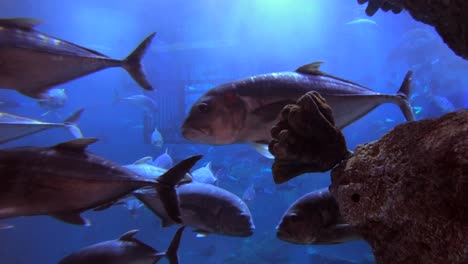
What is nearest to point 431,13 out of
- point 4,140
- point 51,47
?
point 51,47

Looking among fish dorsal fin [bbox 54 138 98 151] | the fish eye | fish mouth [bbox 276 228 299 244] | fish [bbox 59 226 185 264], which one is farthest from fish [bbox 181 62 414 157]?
fish [bbox 59 226 185 264]

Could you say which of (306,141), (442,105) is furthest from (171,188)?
(442,105)

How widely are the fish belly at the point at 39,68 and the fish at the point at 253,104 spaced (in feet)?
2.70

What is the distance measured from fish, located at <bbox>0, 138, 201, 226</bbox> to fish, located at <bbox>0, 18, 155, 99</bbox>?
1.98ft

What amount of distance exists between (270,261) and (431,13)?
46.2 feet

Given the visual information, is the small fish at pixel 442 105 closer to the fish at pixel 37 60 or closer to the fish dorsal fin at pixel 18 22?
the fish at pixel 37 60

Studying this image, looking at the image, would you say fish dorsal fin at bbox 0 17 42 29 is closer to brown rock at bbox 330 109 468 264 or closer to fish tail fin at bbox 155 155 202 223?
fish tail fin at bbox 155 155 202 223

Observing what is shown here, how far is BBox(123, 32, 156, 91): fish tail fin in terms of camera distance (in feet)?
8.59

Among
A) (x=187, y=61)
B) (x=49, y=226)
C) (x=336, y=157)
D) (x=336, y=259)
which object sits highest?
(x=187, y=61)

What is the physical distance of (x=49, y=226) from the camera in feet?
78.2

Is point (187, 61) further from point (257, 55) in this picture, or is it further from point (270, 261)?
point (270, 261)

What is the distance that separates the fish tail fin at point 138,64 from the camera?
2.62 metres

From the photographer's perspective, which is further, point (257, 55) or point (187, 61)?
point (257, 55)

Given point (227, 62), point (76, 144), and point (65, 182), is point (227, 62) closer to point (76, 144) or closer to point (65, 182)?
point (76, 144)
